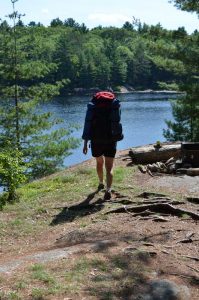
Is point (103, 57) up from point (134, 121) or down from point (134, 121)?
up

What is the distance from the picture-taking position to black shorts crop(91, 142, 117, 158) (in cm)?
805

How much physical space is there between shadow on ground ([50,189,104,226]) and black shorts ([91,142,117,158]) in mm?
801

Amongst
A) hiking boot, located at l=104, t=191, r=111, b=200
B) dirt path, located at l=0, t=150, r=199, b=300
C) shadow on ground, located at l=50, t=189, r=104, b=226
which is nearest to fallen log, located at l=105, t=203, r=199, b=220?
dirt path, located at l=0, t=150, r=199, b=300

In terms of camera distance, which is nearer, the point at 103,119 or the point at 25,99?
the point at 103,119

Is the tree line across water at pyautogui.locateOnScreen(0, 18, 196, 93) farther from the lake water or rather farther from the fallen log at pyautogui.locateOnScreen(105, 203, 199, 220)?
the lake water

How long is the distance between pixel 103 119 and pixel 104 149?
0.53 m

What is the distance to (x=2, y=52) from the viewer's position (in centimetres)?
2150

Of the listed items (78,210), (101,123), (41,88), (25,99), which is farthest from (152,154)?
(25,99)

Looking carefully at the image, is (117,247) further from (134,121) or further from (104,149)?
(134,121)

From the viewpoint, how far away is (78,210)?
7617 millimetres

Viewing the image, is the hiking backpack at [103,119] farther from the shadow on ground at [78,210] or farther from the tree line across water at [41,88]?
the tree line across water at [41,88]

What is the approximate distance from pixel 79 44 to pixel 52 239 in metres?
133

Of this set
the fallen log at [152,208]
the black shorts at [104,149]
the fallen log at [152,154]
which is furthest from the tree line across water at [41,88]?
the fallen log at [152,208]

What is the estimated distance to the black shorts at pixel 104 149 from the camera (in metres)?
8.05
